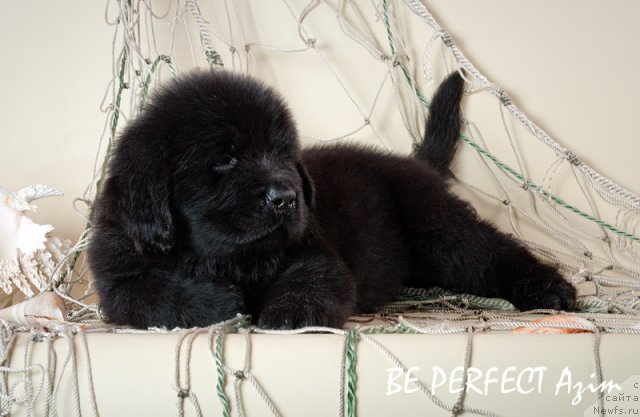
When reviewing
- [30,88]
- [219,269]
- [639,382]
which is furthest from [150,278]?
[30,88]

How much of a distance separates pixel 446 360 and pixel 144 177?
929 millimetres

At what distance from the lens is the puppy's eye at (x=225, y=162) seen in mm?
1823

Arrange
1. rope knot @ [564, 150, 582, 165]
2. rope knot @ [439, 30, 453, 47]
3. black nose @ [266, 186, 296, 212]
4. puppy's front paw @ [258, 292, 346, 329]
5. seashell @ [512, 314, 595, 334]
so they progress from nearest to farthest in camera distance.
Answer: seashell @ [512, 314, 595, 334], puppy's front paw @ [258, 292, 346, 329], black nose @ [266, 186, 296, 212], rope knot @ [564, 150, 582, 165], rope knot @ [439, 30, 453, 47]

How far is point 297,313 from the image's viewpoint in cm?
164

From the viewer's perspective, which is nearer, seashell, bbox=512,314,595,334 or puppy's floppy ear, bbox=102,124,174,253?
seashell, bbox=512,314,595,334

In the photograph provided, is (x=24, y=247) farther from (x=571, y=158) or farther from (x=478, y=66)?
(x=571, y=158)

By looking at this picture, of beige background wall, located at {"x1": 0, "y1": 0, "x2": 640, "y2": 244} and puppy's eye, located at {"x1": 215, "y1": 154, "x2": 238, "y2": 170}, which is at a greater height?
beige background wall, located at {"x1": 0, "y1": 0, "x2": 640, "y2": 244}

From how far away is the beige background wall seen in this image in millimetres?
3072

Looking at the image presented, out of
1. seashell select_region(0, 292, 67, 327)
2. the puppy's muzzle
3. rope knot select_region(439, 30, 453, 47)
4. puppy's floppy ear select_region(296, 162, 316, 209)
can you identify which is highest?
rope knot select_region(439, 30, 453, 47)

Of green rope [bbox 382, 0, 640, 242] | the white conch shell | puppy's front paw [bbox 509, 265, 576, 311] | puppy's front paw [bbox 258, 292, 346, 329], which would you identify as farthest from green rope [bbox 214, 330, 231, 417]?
green rope [bbox 382, 0, 640, 242]

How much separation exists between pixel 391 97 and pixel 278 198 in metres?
1.66

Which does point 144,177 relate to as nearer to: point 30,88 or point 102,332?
point 102,332

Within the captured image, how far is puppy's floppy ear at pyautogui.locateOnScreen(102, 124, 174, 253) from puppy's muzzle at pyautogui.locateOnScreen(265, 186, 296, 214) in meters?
0.28

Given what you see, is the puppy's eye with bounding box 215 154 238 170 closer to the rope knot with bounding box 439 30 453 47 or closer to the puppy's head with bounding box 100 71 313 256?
the puppy's head with bounding box 100 71 313 256
